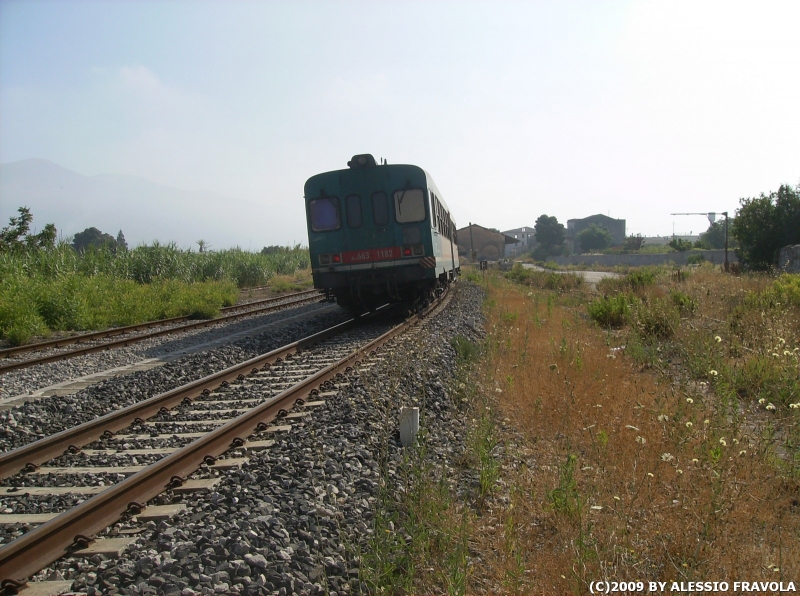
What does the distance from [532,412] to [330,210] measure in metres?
8.29

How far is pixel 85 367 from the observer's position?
920 centimetres

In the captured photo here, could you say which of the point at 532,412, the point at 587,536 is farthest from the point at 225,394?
the point at 587,536

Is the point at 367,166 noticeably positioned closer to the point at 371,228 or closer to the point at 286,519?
the point at 371,228

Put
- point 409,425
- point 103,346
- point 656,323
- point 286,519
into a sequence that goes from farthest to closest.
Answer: point 103,346
point 656,323
point 409,425
point 286,519

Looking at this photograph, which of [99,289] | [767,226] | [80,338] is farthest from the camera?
[767,226]

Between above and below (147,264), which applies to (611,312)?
below

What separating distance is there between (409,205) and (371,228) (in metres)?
0.94

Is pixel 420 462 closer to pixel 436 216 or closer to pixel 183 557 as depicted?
pixel 183 557

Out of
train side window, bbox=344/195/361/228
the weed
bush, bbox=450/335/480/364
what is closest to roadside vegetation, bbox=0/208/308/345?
train side window, bbox=344/195/361/228

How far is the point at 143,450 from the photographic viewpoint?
5.03 meters

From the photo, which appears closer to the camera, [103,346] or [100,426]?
[100,426]

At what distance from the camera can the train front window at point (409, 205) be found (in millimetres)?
12477

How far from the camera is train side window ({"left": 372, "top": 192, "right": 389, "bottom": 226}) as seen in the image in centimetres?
1259

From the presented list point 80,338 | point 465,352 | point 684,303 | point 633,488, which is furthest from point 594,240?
point 633,488
